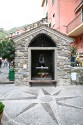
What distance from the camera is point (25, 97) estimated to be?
952 centimetres

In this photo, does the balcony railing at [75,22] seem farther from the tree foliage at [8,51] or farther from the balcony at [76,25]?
the tree foliage at [8,51]

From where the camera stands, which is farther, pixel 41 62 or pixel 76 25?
pixel 76 25

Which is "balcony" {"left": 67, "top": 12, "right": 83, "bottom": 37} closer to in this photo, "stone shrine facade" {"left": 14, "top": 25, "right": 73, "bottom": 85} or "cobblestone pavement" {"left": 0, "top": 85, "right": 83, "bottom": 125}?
"stone shrine facade" {"left": 14, "top": 25, "right": 73, "bottom": 85}

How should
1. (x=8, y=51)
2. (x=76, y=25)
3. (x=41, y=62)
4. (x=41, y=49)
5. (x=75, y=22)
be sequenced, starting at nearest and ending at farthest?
1. (x=41, y=49)
2. (x=41, y=62)
3. (x=8, y=51)
4. (x=76, y=25)
5. (x=75, y=22)

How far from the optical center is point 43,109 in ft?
24.9

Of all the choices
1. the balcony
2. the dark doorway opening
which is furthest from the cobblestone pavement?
the balcony

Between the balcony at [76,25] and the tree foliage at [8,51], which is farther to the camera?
the balcony at [76,25]

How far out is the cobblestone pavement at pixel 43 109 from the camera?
630 centimetres

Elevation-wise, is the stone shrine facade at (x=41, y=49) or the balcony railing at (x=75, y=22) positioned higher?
the balcony railing at (x=75, y=22)

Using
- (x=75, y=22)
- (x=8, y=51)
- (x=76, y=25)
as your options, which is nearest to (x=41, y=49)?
(x=8, y=51)

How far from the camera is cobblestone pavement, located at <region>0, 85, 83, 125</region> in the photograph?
6.30 m

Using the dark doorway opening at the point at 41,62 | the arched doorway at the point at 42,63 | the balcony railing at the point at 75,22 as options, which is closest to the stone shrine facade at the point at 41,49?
the arched doorway at the point at 42,63

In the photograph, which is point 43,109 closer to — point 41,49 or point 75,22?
point 41,49

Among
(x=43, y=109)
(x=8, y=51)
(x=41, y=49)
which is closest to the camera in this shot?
(x=43, y=109)
